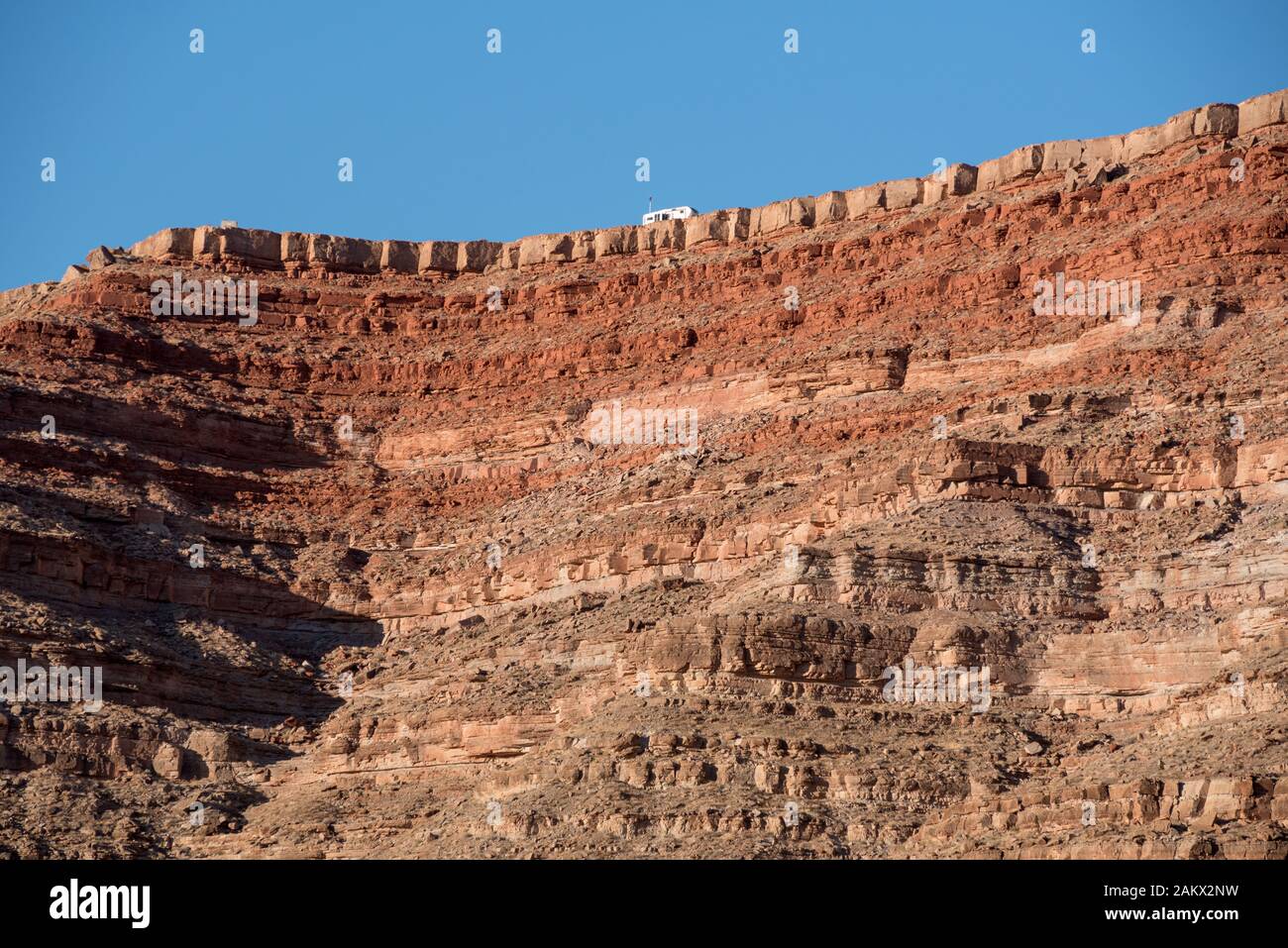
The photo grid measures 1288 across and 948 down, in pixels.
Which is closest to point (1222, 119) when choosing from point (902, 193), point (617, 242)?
point (902, 193)

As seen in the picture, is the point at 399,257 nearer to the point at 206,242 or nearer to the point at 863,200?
the point at 206,242

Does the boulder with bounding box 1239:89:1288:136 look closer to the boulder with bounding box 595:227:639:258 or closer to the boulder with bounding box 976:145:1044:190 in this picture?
the boulder with bounding box 976:145:1044:190

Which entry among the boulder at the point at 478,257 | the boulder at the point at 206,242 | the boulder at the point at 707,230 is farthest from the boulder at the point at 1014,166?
the boulder at the point at 206,242

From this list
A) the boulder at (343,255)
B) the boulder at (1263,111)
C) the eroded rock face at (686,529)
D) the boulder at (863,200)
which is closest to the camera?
the eroded rock face at (686,529)

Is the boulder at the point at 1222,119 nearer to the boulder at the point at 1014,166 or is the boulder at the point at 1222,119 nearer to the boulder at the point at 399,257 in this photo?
the boulder at the point at 1014,166

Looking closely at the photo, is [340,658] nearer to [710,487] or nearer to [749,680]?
[710,487]

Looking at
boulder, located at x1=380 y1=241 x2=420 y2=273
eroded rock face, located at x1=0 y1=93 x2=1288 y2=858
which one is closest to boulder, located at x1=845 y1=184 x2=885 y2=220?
eroded rock face, located at x1=0 y1=93 x2=1288 y2=858

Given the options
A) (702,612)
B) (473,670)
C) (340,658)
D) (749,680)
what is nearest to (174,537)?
(340,658)

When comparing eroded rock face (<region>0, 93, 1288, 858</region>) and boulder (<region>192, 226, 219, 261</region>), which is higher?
boulder (<region>192, 226, 219, 261</region>)
